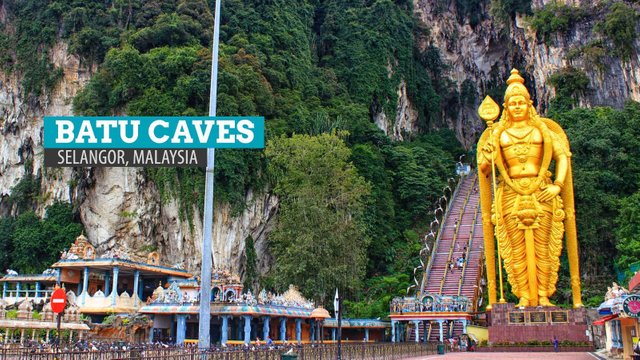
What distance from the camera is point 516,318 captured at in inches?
985

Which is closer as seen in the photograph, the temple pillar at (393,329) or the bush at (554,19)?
the temple pillar at (393,329)

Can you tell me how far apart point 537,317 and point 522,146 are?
6.53 metres

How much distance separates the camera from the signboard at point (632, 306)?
12852mm

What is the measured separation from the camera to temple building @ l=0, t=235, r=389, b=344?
2291 cm

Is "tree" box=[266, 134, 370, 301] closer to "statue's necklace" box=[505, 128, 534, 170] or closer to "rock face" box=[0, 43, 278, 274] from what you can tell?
"rock face" box=[0, 43, 278, 274]

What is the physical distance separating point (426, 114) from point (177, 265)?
29447mm

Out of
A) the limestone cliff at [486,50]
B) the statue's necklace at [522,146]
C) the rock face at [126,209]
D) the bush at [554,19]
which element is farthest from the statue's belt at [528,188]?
the bush at [554,19]

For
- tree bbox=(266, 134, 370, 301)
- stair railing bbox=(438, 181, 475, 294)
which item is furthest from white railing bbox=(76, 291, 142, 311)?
stair railing bbox=(438, 181, 475, 294)

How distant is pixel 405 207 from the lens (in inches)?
1630

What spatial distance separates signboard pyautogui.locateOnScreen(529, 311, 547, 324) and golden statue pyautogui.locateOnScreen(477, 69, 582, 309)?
46 cm

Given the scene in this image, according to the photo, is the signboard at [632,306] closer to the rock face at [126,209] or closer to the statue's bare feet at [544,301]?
the statue's bare feet at [544,301]

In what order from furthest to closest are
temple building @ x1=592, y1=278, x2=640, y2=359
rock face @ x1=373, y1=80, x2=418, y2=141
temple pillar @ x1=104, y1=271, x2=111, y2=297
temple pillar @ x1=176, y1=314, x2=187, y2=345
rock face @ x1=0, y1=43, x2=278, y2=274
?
rock face @ x1=373, y1=80, x2=418, y2=141
rock face @ x1=0, y1=43, x2=278, y2=274
temple pillar @ x1=104, y1=271, x2=111, y2=297
temple pillar @ x1=176, y1=314, x2=187, y2=345
temple building @ x1=592, y1=278, x2=640, y2=359

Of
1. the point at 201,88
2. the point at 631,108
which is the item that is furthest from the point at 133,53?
the point at 631,108

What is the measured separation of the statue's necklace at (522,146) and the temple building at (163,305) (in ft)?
31.7
